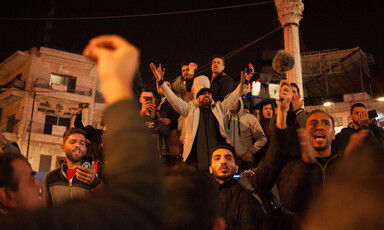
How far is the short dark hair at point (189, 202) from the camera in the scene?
5.55 ft

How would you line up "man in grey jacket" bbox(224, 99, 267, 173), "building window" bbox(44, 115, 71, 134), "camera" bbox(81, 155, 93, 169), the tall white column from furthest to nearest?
1. "building window" bbox(44, 115, 71, 134)
2. the tall white column
3. "man in grey jacket" bbox(224, 99, 267, 173)
4. "camera" bbox(81, 155, 93, 169)

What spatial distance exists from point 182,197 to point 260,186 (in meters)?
2.18

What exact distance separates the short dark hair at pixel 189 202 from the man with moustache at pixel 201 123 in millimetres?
4243

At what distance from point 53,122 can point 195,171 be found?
3168 cm

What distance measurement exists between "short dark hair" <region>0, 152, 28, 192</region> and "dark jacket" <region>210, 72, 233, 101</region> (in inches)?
244

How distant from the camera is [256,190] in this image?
390cm

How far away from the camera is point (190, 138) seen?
6410 mm

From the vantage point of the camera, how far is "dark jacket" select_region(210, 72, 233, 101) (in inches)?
309

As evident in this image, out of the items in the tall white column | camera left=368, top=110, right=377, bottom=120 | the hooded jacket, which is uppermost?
the tall white column

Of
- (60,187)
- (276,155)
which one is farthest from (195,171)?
(60,187)

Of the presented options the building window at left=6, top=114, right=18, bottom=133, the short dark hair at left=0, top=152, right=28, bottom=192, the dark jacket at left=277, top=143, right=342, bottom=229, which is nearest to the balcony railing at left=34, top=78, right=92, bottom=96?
the building window at left=6, top=114, right=18, bottom=133

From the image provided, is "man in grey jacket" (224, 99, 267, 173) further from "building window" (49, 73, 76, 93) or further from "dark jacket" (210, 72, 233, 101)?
"building window" (49, 73, 76, 93)

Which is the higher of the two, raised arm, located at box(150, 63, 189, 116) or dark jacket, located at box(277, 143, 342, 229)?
raised arm, located at box(150, 63, 189, 116)

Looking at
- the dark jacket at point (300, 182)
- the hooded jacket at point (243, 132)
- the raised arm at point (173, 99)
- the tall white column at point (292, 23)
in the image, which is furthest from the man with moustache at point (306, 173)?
the tall white column at point (292, 23)
